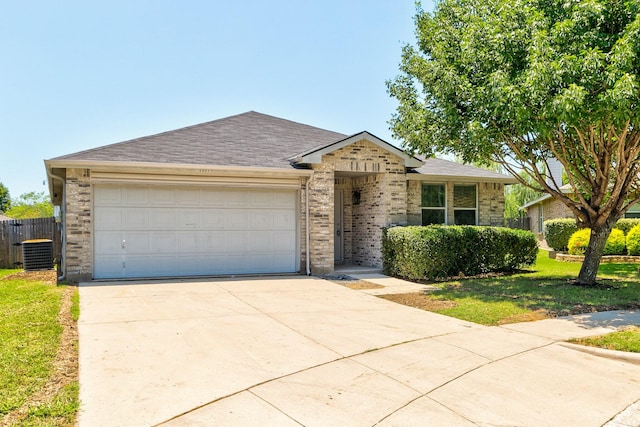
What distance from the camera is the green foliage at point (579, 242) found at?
706 inches

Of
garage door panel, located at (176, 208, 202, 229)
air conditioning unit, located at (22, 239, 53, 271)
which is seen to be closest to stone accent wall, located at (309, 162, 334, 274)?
garage door panel, located at (176, 208, 202, 229)

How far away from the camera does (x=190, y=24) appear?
14.0m

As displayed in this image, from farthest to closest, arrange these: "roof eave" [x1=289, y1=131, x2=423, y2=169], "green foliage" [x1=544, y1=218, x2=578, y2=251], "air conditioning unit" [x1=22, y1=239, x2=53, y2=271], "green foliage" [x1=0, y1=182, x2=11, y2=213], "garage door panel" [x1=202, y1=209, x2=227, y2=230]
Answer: "green foliage" [x1=0, y1=182, x2=11, y2=213]
"green foliage" [x1=544, y1=218, x2=578, y2=251]
"air conditioning unit" [x1=22, y1=239, x2=53, y2=271]
"roof eave" [x1=289, y1=131, x2=423, y2=169]
"garage door panel" [x1=202, y1=209, x2=227, y2=230]

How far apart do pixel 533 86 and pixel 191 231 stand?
8634 millimetres

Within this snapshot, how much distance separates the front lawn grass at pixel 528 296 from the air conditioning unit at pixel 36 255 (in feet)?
36.9

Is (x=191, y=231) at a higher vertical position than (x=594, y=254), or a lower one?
higher

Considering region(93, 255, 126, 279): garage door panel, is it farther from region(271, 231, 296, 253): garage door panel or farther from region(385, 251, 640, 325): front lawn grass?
region(385, 251, 640, 325): front lawn grass

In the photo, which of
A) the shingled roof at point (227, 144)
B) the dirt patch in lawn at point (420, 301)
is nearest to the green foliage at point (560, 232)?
the shingled roof at point (227, 144)

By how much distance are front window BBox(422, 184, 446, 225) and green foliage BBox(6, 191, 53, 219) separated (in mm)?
40977

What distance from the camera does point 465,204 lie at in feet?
50.8

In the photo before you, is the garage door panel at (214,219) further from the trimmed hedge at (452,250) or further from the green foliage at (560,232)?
the green foliage at (560,232)

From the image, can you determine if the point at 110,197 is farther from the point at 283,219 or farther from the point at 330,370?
the point at 330,370

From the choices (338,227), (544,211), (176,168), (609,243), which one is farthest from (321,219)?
(544,211)

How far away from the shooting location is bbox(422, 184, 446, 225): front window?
14.9 metres
